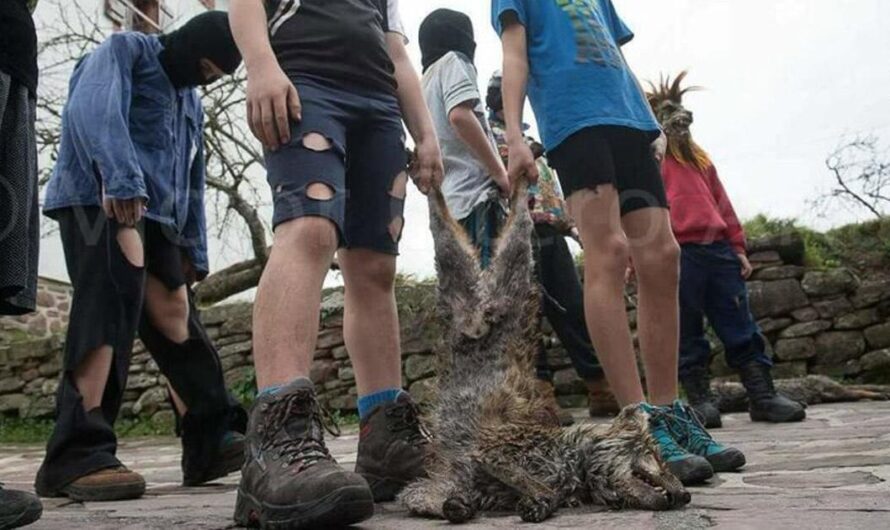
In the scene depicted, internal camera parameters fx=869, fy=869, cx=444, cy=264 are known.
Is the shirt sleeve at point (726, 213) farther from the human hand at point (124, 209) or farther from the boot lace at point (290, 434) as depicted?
the boot lace at point (290, 434)

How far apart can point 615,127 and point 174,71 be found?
1634 mm

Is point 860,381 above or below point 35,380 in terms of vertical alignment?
below

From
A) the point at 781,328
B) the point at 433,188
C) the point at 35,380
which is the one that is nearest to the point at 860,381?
the point at 781,328

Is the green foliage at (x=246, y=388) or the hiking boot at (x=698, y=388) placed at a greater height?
the green foliage at (x=246, y=388)

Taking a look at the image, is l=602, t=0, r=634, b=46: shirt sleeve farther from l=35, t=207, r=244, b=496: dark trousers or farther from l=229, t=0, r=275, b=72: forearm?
l=35, t=207, r=244, b=496: dark trousers

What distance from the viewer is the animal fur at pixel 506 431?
180cm

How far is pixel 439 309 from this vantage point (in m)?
2.12

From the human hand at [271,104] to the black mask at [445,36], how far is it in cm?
246

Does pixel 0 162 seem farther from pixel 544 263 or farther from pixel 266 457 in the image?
pixel 544 263

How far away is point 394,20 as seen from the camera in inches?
103

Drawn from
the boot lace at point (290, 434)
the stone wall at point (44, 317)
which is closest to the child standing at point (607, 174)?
the boot lace at point (290, 434)

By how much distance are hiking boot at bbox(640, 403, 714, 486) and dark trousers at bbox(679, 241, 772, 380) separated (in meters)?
2.60

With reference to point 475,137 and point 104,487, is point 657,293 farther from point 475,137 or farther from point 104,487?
point 104,487

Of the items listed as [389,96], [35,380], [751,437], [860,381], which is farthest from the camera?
[35,380]
